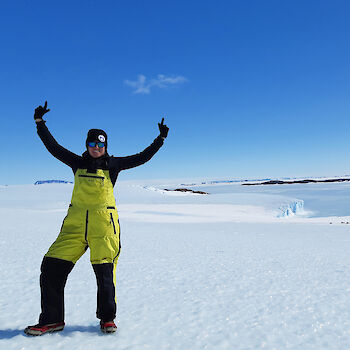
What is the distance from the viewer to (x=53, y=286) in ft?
8.85

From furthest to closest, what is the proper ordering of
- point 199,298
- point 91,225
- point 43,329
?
point 199,298, point 91,225, point 43,329

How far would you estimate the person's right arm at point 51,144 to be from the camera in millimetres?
2943

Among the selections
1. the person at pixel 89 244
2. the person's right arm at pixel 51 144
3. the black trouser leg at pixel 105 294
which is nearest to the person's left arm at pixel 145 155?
the person at pixel 89 244

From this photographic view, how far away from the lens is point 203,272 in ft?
15.6

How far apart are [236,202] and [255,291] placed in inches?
982

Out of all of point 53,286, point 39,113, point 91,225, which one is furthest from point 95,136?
point 53,286

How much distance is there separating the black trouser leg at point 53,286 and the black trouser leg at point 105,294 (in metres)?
0.32

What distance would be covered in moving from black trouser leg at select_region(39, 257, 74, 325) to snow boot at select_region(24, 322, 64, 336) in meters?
0.04

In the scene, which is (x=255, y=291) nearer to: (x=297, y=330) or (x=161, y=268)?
(x=297, y=330)

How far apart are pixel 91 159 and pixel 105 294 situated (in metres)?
1.22

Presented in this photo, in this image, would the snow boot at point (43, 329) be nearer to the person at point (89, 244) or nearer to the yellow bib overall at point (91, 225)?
the person at point (89, 244)

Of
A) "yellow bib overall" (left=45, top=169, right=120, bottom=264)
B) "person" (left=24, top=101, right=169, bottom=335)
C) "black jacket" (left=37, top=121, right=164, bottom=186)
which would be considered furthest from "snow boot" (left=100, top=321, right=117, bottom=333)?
"black jacket" (left=37, top=121, right=164, bottom=186)

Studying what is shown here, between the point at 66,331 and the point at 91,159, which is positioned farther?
the point at 91,159

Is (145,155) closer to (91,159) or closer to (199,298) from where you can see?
(91,159)
